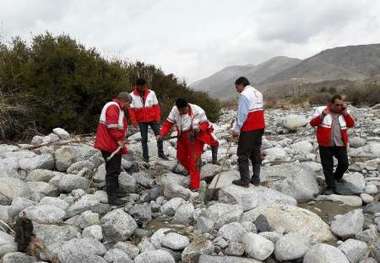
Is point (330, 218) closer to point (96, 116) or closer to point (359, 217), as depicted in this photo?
point (359, 217)

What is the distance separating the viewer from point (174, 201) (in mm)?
6820

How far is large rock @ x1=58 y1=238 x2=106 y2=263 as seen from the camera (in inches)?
197

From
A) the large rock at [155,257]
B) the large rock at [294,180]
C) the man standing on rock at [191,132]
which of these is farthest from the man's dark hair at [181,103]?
the large rock at [155,257]

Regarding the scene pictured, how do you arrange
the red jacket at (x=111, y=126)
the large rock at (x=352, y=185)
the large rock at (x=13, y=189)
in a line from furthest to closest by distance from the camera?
the large rock at (x=352, y=185) → the large rock at (x=13, y=189) → the red jacket at (x=111, y=126)

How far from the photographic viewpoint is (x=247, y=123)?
698 cm

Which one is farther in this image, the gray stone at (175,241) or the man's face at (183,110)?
the man's face at (183,110)

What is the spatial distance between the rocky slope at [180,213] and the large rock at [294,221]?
0.04 feet

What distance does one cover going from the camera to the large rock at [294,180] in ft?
23.7

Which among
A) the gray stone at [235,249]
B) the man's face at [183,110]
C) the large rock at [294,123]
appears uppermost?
the man's face at [183,110]

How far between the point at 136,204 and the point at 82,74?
6.31m

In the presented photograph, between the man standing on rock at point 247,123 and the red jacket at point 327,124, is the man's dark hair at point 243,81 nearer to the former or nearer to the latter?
the man standing on rock at point 247,123

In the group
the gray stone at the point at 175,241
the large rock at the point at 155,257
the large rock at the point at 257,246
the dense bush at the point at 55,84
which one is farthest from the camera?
the dense bush at the point at 55,84

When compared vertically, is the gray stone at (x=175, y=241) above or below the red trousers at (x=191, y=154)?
below

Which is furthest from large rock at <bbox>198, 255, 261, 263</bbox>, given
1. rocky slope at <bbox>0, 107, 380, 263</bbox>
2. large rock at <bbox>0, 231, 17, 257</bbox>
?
large rock at <bbox>0, 231, 17, 257</bbox>
